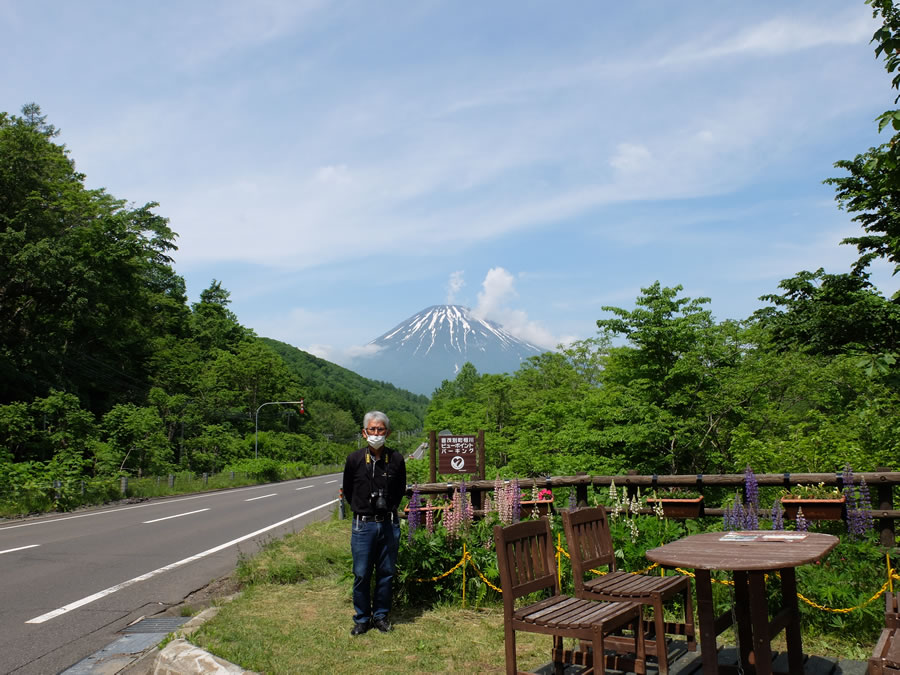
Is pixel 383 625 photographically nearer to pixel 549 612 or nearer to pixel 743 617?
pixel 549 612

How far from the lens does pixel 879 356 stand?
410 cm

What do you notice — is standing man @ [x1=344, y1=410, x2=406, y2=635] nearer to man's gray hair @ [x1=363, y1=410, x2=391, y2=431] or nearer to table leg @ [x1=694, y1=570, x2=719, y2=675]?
man's gray hair @ [x1=363, y1=410, x2=391, y2=431]

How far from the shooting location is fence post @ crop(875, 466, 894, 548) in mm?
5336

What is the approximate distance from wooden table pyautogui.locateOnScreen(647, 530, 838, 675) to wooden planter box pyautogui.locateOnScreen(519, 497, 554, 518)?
114 inches

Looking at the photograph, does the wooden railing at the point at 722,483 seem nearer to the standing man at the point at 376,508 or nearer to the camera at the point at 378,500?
the standing man at the point at 376,508

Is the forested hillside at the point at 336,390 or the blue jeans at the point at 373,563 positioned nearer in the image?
the blue jeans at the point at 373,563

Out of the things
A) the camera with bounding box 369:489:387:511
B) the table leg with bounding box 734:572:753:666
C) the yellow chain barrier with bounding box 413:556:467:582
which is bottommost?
the yellow chain barrier with bounding box 413:556:467:582

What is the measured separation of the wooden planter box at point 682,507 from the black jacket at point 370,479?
250cm

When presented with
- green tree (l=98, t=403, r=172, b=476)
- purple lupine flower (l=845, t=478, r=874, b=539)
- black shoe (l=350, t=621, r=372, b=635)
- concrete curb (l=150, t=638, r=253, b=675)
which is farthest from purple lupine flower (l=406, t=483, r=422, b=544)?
green tree (l=98, t=403, r=172, b=476)

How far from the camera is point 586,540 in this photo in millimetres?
4348

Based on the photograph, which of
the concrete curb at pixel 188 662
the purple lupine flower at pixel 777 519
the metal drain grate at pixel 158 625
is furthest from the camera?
the metal drain grate at pixel 158 625

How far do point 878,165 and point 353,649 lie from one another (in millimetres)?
4875

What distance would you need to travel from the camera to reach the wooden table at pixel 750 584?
325 cm

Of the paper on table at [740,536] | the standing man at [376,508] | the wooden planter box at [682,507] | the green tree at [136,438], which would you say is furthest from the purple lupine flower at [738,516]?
the green tree at [136,438]
